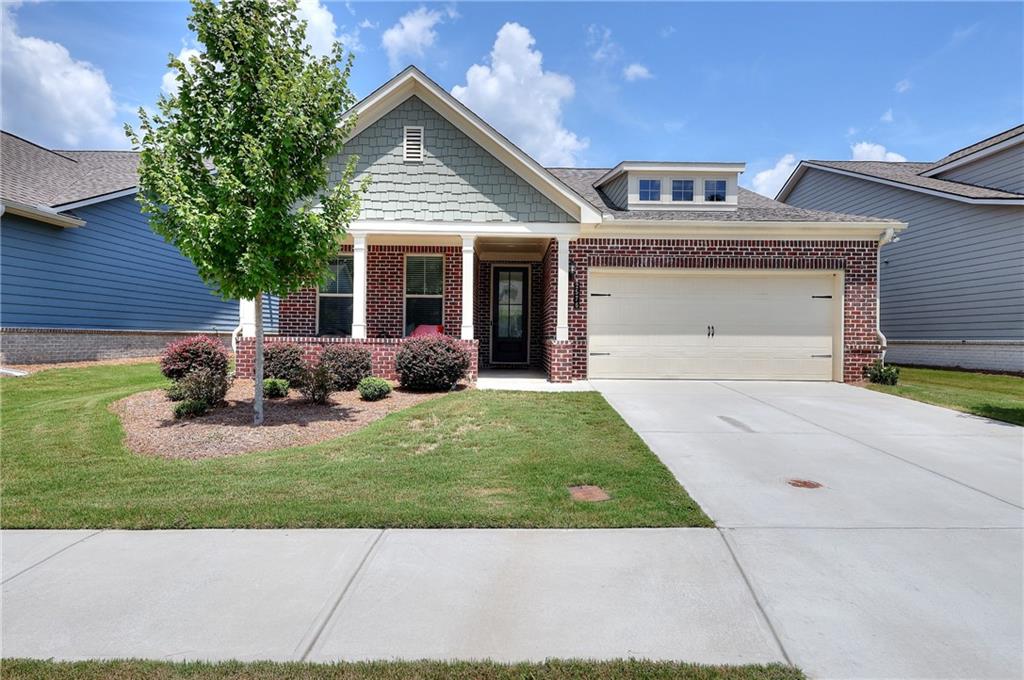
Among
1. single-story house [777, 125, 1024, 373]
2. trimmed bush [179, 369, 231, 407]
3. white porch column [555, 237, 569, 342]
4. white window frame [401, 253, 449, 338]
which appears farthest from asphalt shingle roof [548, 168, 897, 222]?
trimmed bush [179, 369, 231, 407]

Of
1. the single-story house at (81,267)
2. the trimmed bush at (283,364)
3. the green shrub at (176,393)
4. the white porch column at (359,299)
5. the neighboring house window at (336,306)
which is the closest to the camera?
the green shrub at (176,393)

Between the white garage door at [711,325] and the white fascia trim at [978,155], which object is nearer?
the white garage door at [711,325]

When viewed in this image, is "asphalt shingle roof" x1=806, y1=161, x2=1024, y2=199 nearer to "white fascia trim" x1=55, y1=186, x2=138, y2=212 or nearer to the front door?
the front door

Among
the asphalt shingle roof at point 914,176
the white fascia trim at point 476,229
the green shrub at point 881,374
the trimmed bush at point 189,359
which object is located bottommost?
the green shrub at point 881,374

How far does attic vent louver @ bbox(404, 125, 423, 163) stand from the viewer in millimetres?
11367

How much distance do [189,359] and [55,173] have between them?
1081 cm

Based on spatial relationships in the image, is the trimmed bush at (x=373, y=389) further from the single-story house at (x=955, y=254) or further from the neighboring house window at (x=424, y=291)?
the single-story house at (x=955, y=254)

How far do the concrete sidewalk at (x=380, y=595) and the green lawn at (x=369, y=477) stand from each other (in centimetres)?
22

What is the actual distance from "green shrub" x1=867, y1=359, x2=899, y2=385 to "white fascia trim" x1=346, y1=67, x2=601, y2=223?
716 cm

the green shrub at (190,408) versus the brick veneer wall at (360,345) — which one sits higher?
the brick veneer wall at (360,345)

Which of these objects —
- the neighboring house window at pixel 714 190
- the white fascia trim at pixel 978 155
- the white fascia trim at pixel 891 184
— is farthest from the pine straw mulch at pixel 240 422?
the white fascia trim at pixel 978 155

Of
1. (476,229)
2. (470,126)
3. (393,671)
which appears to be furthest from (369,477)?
(470,126)

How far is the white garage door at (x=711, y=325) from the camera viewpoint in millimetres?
11953

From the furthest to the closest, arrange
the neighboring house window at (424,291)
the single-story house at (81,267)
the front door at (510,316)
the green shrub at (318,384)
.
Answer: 1. the front door at (510,316)
2. the neighboring house window at (424,291)
3. the single-story house at (81,267)
4. the green shrub at (318,384)
